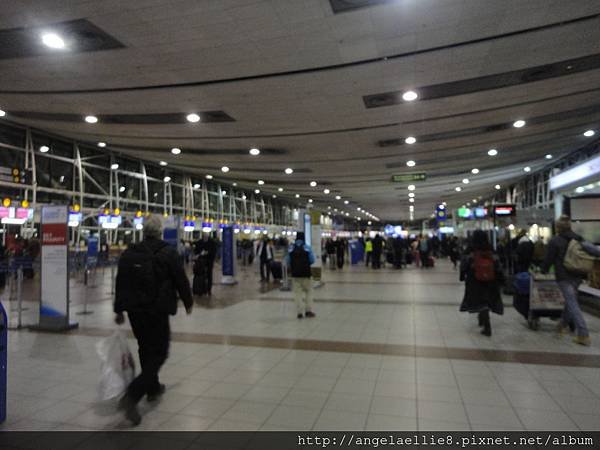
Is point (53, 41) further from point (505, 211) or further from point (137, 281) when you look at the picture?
point (505, 211)

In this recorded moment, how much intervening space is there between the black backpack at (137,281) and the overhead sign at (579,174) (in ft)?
25.1

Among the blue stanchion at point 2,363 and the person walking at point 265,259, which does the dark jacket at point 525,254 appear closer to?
the person walking at point 265,259

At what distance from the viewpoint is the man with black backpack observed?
3363 millimetres

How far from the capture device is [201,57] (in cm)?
812

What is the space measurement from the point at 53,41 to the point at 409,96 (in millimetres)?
7921

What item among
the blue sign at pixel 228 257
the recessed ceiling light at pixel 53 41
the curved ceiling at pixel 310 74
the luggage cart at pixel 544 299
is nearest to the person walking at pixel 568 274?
the luggage cart at pixel 544 299

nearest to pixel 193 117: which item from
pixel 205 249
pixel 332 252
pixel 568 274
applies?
pixel 205 249

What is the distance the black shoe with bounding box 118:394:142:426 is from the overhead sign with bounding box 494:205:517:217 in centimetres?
1049

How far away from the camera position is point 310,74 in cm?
902

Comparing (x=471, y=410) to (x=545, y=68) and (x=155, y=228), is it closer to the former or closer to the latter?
(x=155, y=228)

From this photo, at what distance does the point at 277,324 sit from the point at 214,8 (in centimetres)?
515

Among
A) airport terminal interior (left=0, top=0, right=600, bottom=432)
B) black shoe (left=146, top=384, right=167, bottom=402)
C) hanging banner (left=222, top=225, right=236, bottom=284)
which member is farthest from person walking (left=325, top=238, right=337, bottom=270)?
black shoe (left=146, top=384, right=167, bottom=402)

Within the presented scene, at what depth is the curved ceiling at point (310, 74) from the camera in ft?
21.5

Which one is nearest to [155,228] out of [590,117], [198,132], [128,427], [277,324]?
[128,427]
